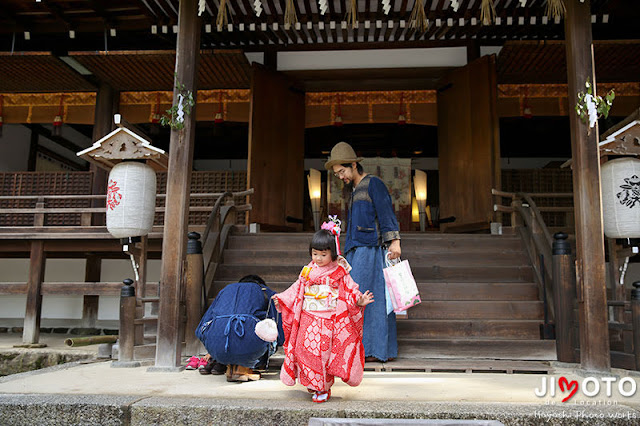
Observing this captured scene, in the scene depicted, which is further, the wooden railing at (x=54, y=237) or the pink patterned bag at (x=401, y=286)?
the wooden railing at (x=54, y=237)

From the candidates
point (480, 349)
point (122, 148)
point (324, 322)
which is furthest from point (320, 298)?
point (122, 148)

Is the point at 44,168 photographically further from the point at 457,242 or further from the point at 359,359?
the point at 359,359

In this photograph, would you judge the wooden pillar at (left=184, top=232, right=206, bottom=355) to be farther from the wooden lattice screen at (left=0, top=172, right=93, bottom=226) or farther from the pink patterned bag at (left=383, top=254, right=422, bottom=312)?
the wooden lattice screen at (left=0, top=172, right=93, bottom=226)

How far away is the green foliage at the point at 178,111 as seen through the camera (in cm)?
523

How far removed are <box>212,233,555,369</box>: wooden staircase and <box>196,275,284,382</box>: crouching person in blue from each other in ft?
6.06

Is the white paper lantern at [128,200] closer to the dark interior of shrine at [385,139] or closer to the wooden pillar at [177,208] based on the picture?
the wooden pillar at [177,208]

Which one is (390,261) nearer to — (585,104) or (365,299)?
(365,299)

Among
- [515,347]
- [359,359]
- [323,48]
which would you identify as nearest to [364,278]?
[359,359]

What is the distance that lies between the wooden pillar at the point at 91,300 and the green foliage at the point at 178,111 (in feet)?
22.3

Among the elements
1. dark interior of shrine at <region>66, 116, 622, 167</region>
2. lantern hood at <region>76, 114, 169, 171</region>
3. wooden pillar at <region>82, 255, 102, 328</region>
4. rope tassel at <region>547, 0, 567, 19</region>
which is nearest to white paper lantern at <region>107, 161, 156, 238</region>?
lantern hood at <region>76, 114, 169, 171</region>

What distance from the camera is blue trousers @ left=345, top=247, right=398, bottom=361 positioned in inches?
199

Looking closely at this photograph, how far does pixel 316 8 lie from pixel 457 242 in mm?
3969

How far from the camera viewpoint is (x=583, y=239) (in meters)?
4.84

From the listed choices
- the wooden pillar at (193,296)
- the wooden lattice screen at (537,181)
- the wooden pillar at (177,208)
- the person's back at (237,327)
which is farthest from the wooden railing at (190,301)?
the wooden lattice screen at (537,181)
